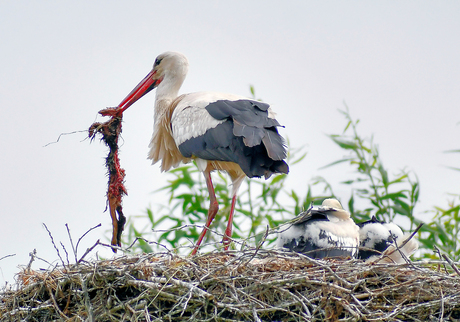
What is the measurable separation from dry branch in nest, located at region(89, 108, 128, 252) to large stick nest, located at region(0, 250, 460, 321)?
0.96m

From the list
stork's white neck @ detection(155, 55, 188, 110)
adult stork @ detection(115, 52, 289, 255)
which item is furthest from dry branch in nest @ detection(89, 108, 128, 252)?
stork's white neck @ detection(155, 55, 188, 110)

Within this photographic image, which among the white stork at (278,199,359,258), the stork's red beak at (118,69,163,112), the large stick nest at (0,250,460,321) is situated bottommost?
the large stick nest at (0,250,460,321)

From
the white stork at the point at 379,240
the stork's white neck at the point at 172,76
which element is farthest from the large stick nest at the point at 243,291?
the stork's white neck at the point at 172,76

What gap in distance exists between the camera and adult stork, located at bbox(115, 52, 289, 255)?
4.57 meters

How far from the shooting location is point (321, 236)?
4.05 m

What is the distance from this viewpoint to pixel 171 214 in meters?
6.74

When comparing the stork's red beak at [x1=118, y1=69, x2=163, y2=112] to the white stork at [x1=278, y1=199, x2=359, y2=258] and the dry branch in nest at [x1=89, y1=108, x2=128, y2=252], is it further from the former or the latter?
the white stork at [x1=278, y1=199, x2=359, y2=258]

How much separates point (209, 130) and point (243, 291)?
179 cm

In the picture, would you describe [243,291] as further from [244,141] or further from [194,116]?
[194,116]

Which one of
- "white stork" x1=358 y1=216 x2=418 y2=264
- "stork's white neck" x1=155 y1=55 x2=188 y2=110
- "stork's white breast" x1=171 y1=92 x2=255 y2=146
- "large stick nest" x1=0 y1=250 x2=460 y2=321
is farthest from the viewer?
"stork's white neck" x1=155 y1=55 x2=188 y2=110

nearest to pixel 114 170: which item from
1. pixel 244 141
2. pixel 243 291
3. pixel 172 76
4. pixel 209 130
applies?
pixel 209 130

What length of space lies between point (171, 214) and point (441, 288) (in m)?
3.70

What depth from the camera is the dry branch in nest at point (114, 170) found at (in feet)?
14.8

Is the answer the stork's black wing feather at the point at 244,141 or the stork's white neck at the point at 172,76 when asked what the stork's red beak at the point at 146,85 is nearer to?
the stork's white neck at the point at 172,76
